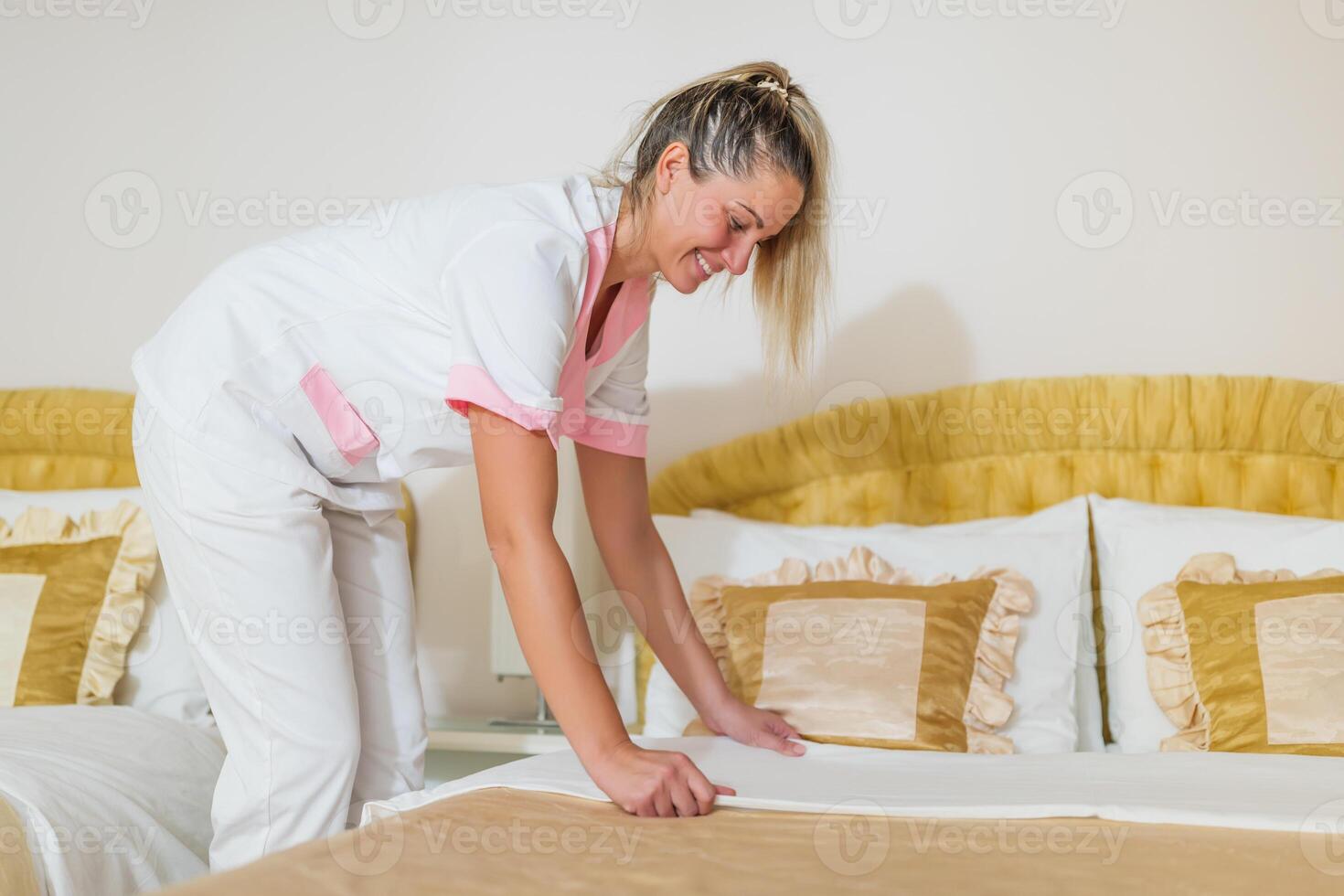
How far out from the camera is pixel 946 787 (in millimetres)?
1369

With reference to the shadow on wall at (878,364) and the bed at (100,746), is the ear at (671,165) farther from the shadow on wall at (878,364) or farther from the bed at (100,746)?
the bed at (100,746)

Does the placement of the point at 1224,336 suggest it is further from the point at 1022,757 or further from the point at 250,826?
the point at 250,826

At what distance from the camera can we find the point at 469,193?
4.68 feet

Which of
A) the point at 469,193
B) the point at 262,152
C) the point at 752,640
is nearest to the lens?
the point at 469,193

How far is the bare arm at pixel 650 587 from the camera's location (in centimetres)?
168

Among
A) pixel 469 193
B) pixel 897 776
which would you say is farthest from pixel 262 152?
pixel 897 776

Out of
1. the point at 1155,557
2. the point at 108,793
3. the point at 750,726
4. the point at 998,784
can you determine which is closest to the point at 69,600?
the point at 108,793

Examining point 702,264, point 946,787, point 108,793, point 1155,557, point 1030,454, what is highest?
point 702,264

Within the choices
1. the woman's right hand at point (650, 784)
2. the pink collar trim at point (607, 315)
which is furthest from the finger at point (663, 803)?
the pink collar trim at point (607, 315)

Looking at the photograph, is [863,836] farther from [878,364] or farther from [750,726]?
[878,364]

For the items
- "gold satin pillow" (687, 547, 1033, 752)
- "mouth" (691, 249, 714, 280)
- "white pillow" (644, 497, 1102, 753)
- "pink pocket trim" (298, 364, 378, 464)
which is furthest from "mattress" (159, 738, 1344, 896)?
"mouth" (691, 249, 714, 280)

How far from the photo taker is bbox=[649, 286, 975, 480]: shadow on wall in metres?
2.29

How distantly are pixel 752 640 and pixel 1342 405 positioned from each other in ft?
3.73

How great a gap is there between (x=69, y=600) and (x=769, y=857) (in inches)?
62.0
